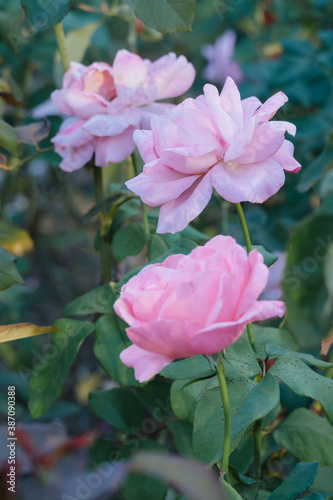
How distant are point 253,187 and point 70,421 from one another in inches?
51.9

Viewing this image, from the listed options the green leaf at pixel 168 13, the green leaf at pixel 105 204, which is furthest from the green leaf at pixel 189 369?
the green leaf at pixel 168 13

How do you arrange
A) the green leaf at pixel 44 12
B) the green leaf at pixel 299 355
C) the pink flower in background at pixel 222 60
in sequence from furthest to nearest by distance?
the pink flower in background at pixel 222 60, the green leaf at pixel 44 12, the green leaf at pixel 299 355

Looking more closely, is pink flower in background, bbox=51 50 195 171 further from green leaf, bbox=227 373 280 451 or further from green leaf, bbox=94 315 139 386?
green leaf, bbox=227 373 280 451

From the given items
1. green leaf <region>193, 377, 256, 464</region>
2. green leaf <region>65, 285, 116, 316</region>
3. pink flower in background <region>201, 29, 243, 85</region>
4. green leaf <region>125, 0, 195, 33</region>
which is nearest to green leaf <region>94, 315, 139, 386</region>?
green leaf <region>65, 285, 116, 316</region>

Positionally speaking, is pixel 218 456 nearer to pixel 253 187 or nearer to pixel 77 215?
pixel 253 187

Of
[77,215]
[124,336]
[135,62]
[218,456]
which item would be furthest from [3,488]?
[77,215]

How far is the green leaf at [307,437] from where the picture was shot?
24.5 inches

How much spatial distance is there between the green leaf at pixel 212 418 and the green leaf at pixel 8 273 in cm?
25

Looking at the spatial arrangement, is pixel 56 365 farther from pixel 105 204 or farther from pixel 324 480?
pixel 324 480

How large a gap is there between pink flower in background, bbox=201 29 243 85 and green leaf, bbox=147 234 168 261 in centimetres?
140

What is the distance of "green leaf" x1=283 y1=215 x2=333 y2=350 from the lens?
826 millimetres

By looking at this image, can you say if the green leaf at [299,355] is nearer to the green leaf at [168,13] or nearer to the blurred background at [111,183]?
the blurred background at [111,183]

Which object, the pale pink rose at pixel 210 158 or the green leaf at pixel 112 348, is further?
the green leaf at pixel 112 348

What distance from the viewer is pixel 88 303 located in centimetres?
70
